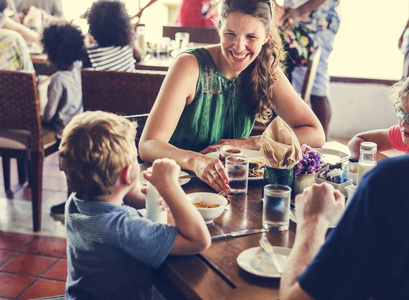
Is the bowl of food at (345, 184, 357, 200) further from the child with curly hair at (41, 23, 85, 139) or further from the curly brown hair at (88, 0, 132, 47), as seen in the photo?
the curly brown hair at (88, 0, 132, 47)

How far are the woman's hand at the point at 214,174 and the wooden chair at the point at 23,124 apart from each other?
1.47m

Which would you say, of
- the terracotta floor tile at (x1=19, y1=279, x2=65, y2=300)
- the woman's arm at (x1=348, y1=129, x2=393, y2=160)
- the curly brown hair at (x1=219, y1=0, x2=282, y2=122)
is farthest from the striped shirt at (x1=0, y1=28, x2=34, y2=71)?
the woman's arm at (x1=348, y1=129, x2=393, y2=160)

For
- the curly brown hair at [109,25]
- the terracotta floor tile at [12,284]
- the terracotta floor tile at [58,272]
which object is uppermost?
the curly brown hair at [109,25]

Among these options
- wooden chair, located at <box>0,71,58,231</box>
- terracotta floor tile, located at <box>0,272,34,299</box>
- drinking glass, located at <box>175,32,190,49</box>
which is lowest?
terracotta floor tile, located at <box>0,272,34,299</box>

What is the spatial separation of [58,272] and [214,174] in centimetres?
136

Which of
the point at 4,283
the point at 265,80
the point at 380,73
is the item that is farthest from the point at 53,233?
the point at 380,73

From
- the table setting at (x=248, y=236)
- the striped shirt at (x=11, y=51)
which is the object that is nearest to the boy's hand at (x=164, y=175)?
the table setting at (x=248, y=236)

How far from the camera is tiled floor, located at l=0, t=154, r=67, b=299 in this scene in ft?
7.98

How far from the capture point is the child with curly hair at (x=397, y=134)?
1.69 m

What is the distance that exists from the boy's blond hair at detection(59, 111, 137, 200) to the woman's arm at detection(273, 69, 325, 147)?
101cm

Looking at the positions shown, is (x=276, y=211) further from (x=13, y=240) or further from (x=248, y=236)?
(x=13, y=240)

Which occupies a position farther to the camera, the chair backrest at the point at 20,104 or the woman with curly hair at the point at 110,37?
the woman with curly hair at the point at 110,37

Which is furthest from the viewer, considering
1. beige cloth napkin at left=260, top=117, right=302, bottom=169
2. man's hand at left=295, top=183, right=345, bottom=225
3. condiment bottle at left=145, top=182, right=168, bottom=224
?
beige cloth napkin at left=260, top=117, right=302, bottom=169

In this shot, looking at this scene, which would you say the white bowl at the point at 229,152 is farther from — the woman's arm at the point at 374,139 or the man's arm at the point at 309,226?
the man's arm at the point at 309,226
